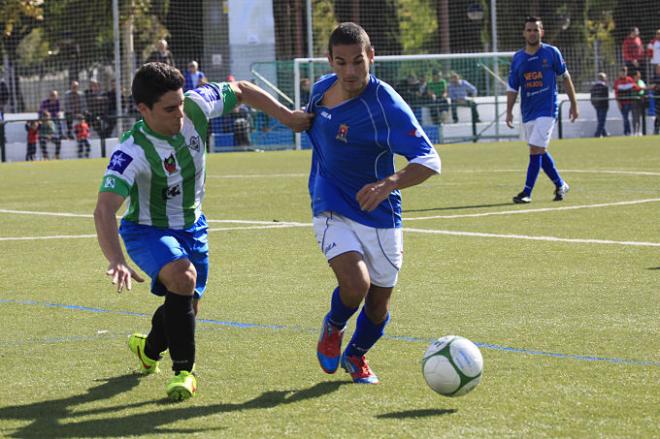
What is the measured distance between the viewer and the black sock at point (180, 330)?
548 cm

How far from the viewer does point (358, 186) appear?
5820 mm

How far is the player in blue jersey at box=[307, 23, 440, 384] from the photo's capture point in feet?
18.5

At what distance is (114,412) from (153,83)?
1499 millimetres

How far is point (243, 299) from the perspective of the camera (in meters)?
8.13

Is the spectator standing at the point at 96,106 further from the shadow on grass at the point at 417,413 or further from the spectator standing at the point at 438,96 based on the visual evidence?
the shadow on grass at the point at 417,413

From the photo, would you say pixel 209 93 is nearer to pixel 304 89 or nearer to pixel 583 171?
pixel 583 171

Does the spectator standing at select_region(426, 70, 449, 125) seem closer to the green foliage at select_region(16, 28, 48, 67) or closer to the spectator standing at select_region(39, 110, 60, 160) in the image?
the spectator standing at select_region(39, 110, 60, 160)

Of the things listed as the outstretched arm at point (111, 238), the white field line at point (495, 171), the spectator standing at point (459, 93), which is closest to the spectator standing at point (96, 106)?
the spectator standing at point (459, 93)

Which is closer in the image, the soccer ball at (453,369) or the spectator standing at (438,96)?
the soccer ball at (453,369)

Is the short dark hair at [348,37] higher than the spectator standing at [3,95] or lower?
lower

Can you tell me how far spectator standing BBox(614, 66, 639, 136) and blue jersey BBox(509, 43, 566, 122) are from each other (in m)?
15.2

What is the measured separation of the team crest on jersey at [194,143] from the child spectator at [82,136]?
77.8ft

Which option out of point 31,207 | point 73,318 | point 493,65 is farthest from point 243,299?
point 493,65

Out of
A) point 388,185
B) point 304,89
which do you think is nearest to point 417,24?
point 304,89
